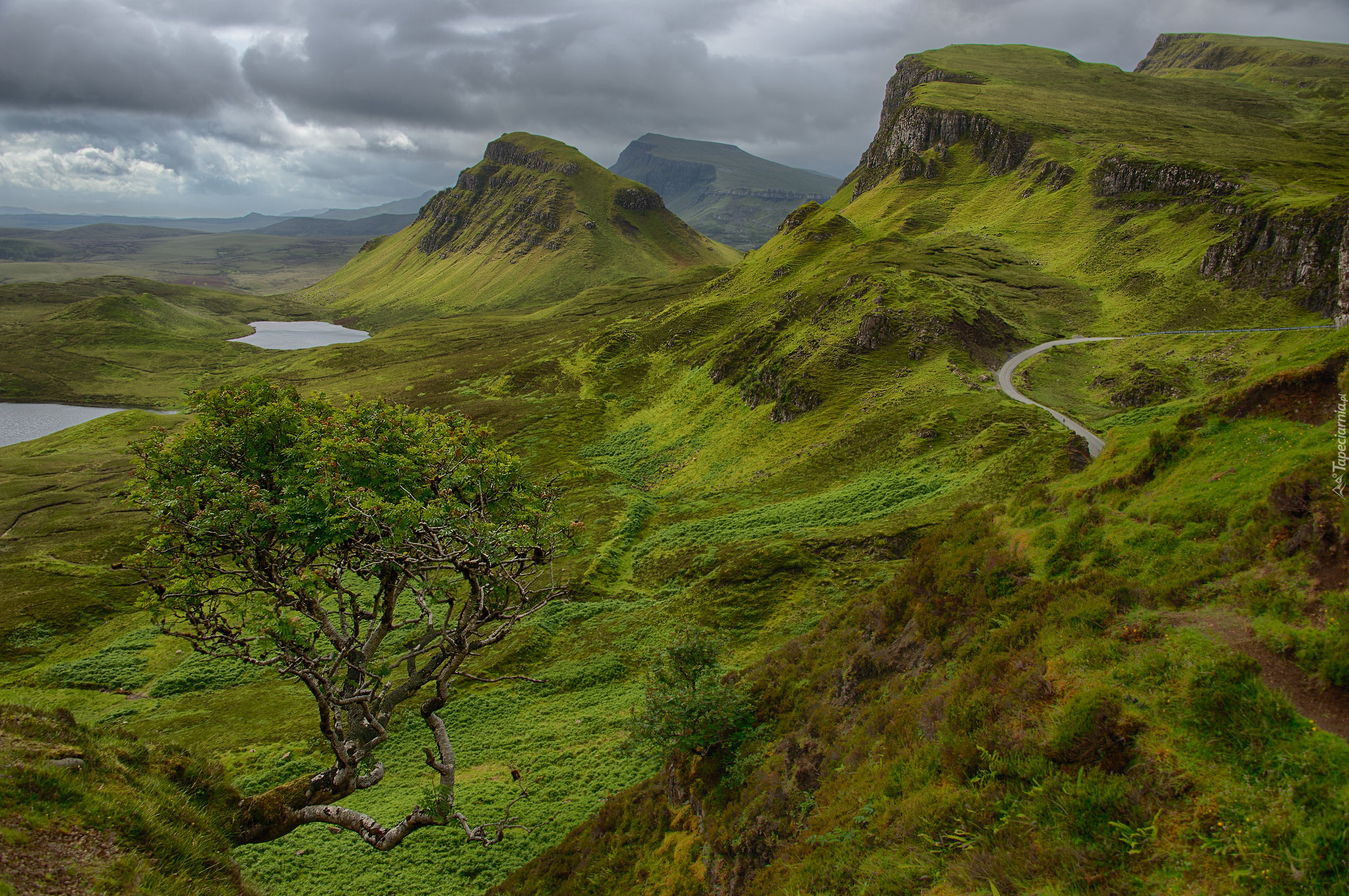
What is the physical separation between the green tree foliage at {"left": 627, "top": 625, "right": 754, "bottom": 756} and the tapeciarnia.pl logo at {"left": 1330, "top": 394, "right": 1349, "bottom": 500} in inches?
636

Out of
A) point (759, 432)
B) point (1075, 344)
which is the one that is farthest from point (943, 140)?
point (759, 432)

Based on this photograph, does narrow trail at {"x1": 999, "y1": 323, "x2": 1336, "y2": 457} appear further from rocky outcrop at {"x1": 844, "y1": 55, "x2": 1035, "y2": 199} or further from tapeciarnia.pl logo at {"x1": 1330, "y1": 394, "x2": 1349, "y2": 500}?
rocky outcrop at {"x1": 844, "y1": 55, "x2": 1035, "y2": 199}

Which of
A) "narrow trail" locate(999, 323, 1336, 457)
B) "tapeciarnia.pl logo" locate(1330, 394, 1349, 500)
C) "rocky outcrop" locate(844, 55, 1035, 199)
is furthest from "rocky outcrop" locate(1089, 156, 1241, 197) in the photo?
"tapeciarnia.pl logo" locate(1330, 394, 1349, 500)

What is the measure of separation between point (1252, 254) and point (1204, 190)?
3159 centimetres

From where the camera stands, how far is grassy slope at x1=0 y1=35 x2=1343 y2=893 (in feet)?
94.5

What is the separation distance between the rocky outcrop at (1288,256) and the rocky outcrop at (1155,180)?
66.5 feet

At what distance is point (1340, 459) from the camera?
12.7 meters

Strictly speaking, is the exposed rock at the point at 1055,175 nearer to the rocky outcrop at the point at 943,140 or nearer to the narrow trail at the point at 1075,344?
the rocky outcrop at the point at 943,140

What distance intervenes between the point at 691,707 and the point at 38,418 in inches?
8323

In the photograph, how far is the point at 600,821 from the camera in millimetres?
21016

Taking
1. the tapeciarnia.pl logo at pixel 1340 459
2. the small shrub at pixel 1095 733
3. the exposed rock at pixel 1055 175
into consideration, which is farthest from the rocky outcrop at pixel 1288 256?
the small shrub at pixel 1095 733

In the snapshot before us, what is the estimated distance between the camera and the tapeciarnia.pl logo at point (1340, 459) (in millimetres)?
12180

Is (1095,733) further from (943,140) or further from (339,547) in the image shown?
(943,140)

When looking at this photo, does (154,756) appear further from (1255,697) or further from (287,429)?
(1255,697)
